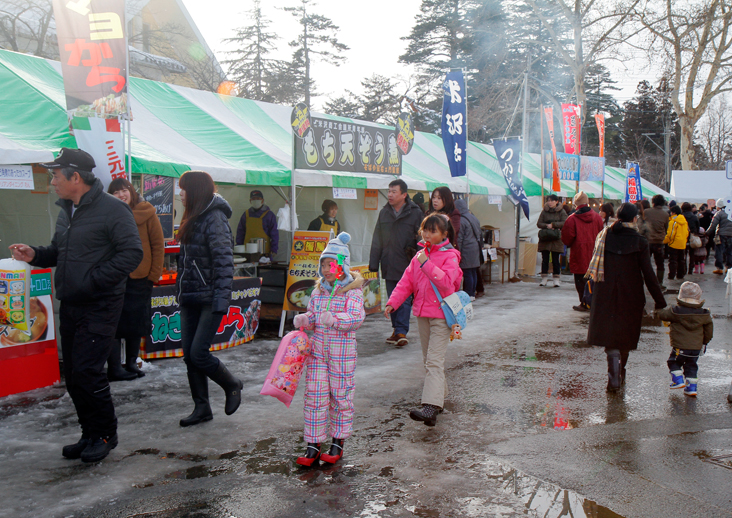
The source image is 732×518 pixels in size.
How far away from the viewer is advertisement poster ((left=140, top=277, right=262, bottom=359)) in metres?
6.56

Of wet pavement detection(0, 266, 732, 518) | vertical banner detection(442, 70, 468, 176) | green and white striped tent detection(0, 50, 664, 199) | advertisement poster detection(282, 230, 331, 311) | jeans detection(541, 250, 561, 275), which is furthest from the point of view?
jeans detection(541, 250, 561, 275)

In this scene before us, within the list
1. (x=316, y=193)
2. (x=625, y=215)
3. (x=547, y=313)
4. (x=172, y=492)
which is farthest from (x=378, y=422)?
(x=316, y=193)

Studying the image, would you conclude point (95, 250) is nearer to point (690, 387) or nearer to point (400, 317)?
point (400, 317)

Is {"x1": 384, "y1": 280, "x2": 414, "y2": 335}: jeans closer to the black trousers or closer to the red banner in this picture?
the red banner

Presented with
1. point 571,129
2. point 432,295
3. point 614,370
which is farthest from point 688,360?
point 571,129

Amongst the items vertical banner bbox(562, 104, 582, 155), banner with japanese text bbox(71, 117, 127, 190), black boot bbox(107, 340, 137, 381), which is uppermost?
vertical banner bbox(562, 104, 582, 155)

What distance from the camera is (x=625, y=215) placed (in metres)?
5.71

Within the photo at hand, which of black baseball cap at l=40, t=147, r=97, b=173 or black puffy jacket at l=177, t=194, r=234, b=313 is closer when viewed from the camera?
black baseball cap at l=40, t=147, r=97, b=173

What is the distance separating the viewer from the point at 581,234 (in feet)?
33.0

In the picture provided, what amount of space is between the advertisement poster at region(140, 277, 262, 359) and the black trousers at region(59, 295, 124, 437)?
80.6 inches

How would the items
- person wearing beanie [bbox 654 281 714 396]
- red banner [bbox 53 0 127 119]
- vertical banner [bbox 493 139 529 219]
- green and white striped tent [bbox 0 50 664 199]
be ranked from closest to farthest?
person wearing beanie [bbox 654 281 714 396]
red banner [bbox 53 0 127 119]
green and white striped tent [bbox 0 50 664 199]
vertical banner [bbox 493 139 529 219]

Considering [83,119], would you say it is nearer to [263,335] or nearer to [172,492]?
[263,335]

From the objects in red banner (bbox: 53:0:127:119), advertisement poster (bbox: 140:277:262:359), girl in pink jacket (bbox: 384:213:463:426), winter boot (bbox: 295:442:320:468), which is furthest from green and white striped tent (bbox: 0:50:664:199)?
winter boot (bbox: 295:442:320:468)

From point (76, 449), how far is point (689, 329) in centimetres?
514
